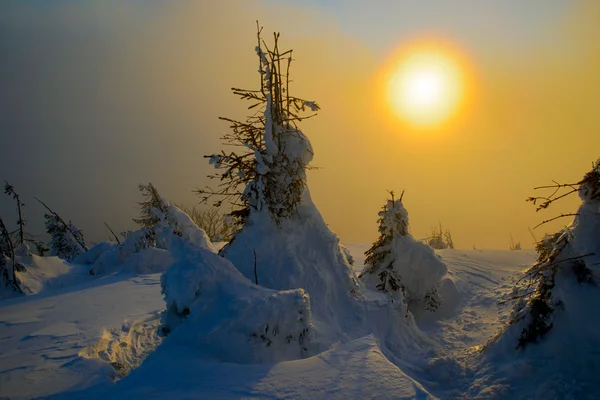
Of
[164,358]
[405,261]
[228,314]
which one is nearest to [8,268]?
[164,358]

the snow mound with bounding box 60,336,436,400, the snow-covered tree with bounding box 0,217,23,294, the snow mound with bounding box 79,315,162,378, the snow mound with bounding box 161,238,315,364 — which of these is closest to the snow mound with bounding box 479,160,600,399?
→ the snow mound with bounding box 60,336,436,400

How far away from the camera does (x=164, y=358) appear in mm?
4203

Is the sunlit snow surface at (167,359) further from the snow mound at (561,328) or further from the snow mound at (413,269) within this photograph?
the snow mound at (413,269)

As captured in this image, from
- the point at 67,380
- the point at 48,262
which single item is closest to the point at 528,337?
the point at 67,380

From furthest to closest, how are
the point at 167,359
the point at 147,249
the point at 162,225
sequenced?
the point at 162,225 → the point at 147,249 → the point at 167,359

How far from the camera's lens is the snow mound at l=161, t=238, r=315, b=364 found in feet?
15.0

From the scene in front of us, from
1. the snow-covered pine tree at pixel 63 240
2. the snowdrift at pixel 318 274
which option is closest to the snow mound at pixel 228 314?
the snowdrift at pixel 318 274

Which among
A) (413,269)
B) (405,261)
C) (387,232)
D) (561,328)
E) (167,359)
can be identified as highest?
(387,232)

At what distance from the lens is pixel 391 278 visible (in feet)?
30.1

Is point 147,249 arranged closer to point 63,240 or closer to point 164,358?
point 164,358

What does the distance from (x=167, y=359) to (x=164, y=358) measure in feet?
0.19

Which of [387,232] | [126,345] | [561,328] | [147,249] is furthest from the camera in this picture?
[147,249]

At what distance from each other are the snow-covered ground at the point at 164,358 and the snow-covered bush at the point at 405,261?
0.73 m

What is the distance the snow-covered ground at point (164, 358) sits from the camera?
367 centimetres
